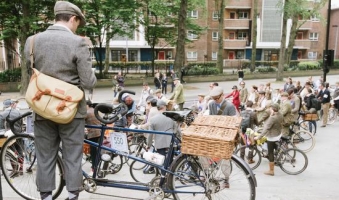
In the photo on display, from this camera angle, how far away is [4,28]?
22.4m

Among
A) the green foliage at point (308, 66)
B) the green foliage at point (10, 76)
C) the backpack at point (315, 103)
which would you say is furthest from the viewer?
the green foliage at point (308, 66)

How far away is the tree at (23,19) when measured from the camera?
2044 cm

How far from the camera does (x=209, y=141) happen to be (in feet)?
11.2

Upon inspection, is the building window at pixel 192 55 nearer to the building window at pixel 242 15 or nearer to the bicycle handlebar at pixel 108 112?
the building window at pixel 242 15

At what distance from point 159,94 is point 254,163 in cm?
482

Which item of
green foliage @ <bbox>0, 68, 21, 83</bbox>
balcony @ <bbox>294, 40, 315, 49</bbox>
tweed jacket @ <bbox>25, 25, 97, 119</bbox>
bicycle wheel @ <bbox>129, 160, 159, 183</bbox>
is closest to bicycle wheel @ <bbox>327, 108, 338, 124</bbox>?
bicycle wheel @ <bbox>129, 160, 159, 183</bbox>

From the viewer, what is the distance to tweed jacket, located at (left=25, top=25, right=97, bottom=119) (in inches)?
115

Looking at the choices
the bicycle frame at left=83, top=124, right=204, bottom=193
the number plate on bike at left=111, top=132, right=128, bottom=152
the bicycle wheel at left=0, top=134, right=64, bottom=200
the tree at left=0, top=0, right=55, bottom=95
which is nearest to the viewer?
the bicycle frame at left=83, top=124, right=204, bottom=193

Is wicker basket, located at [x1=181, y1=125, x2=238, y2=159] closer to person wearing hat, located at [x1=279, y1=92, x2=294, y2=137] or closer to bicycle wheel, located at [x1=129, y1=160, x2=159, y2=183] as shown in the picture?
bicycle wheel, located at [x1=129, y1=160, x2=159, y2=183]

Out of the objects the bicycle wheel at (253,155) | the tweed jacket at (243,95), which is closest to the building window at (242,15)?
the tweed jacket at (243,95)

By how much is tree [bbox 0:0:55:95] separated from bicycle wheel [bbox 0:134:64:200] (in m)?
17.0

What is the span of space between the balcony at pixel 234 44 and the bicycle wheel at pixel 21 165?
49.7 m

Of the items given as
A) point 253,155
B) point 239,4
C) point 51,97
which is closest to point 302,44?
point 239,4

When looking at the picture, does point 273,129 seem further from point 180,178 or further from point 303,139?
point 180,178
